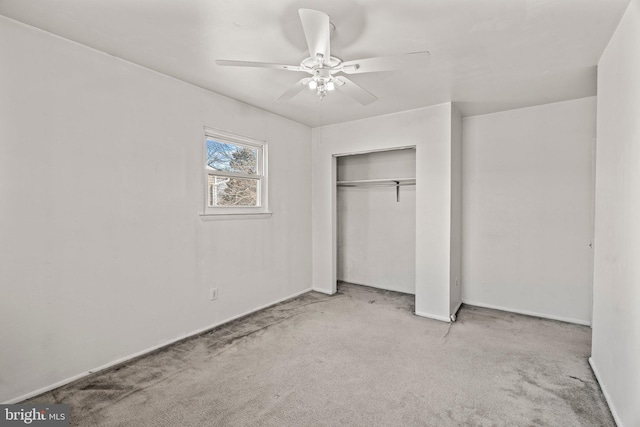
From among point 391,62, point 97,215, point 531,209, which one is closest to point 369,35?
point 391,62

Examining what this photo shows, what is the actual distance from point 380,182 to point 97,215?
351 cm

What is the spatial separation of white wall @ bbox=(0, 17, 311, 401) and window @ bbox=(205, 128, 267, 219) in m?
0.16

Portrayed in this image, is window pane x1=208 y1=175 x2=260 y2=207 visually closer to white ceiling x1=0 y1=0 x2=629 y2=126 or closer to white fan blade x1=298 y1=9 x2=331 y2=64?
white ceiling x1=0 y1=0 x2=629 y2=126

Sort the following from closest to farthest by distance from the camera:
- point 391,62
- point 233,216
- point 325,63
Result: point 391,62 → point 325,63 → point 233,216

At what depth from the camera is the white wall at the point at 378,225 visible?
4.47 meters

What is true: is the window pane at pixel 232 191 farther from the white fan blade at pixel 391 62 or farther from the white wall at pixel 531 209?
the white wall at pixel 531 209

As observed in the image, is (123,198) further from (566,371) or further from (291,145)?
(566,371)

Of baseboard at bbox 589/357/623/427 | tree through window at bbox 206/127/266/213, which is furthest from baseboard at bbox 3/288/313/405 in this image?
baseboard at bbox 589/357/623/427

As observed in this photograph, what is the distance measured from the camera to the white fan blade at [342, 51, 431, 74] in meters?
1.73

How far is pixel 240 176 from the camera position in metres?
3.55

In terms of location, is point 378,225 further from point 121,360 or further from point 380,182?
point 121,360

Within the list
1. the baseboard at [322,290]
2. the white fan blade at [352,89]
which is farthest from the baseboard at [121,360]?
the white fan blade at [352,89]

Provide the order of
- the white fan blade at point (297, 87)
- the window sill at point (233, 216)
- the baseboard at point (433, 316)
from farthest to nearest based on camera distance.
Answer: the baseboard at point (433, 316) → the window sill at point (233, 216) → the white fan blade at point (297, 87)

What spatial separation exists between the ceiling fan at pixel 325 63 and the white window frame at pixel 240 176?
1.23m
